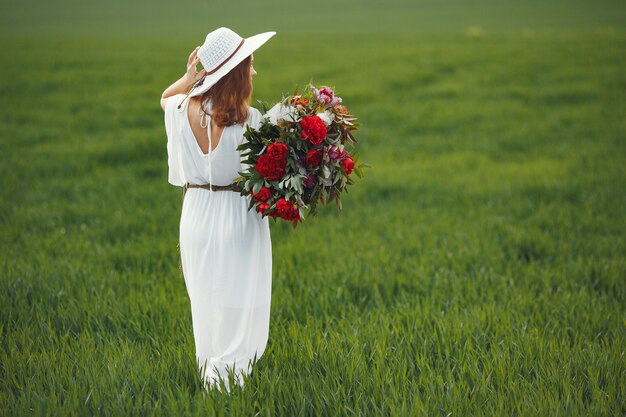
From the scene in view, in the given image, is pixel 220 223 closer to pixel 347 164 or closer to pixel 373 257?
pixel 347 164

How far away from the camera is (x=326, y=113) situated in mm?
3344

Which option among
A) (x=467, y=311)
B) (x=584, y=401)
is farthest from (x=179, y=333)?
(x=584, y=401)

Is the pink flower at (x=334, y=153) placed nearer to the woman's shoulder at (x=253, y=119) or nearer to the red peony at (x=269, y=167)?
the red peony at (x=269, y=167)

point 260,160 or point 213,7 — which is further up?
point 213,7

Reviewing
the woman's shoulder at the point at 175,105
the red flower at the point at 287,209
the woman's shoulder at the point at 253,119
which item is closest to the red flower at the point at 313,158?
the red flower at the point at 287,209

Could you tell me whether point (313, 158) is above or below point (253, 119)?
below

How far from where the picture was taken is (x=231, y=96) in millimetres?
3332

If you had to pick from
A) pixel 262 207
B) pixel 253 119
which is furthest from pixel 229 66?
pixel 262 207

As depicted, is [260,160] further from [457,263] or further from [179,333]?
[457,263]

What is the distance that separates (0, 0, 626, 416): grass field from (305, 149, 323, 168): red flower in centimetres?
127

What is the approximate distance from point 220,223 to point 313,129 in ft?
2.60

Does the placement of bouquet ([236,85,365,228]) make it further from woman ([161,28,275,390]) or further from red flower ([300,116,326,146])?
woman ([161,28,275,390])

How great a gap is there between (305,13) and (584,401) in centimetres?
4684

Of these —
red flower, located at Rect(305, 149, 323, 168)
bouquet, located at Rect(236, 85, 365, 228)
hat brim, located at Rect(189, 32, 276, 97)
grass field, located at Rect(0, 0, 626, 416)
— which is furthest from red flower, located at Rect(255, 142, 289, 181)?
grass field, located at Rect(0, 0, 626, 416)
